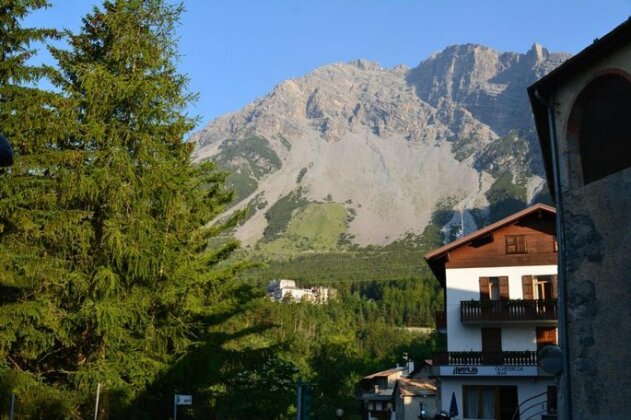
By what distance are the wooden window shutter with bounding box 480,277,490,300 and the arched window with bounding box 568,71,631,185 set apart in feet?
74.0

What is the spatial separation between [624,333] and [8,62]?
58.3ft

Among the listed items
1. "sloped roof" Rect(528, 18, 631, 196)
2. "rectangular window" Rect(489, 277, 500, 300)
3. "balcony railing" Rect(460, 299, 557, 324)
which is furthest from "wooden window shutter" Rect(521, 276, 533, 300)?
"sloped roof" Rect(528, 18, 631, 196)

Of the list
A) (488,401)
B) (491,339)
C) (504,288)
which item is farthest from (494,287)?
(488,401)

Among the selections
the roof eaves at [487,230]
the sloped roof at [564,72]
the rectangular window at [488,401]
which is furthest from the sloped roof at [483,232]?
the sloped roof at [564,72]

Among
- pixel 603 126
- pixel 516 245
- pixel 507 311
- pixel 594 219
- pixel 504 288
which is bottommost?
pixel 507 311

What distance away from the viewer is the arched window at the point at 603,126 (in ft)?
38.2

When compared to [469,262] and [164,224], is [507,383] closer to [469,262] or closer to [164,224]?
[469,262]

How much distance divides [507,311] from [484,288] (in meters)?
1.88

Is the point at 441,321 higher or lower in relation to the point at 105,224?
lower

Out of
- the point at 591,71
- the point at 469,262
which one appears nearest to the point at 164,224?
the point at 591,71

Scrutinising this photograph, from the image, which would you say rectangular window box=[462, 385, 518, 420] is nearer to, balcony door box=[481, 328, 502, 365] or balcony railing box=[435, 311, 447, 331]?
balcony door box=[481, 328, 502, 365]

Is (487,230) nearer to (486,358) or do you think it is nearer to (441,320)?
(441,320)

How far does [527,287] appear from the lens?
112ft

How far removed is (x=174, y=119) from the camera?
21.9 meters
